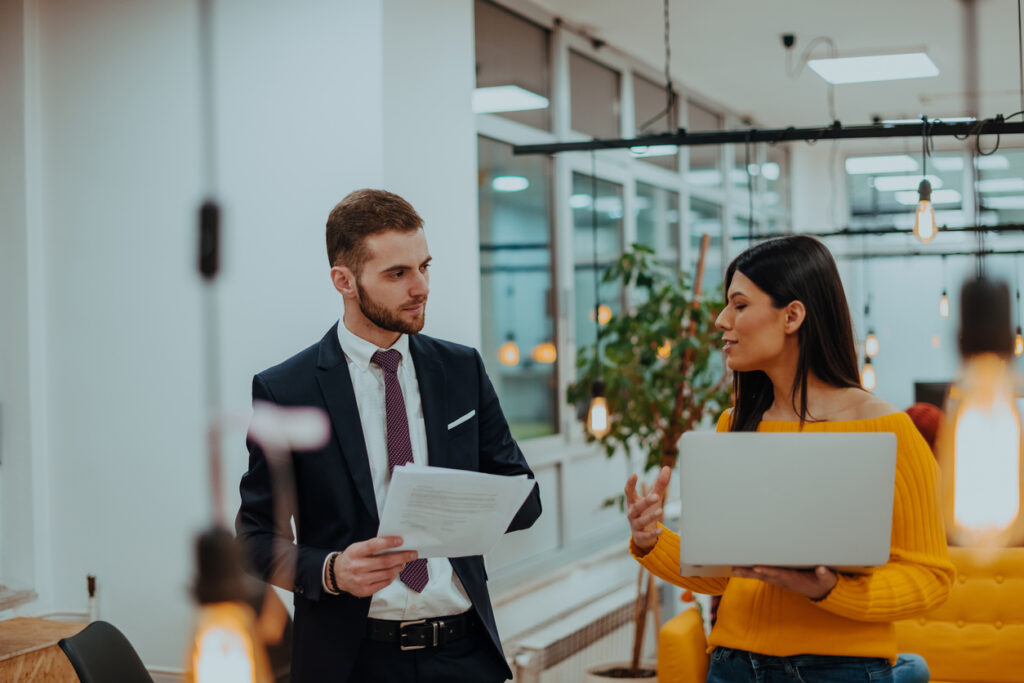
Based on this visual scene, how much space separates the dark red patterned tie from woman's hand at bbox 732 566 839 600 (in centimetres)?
61

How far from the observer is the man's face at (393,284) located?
1.78 metres

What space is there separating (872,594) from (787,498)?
24 centimetres

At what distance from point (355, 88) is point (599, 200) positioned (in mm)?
3197

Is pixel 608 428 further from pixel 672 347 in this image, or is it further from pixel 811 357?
pixel 811 357

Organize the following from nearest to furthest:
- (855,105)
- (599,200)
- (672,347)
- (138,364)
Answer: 1. (138,364)
2. (672,347)
3. (599,200)
4. (855,105)

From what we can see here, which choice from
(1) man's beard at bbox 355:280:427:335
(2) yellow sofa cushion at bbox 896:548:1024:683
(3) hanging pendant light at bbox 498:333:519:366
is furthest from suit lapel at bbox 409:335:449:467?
(3) hanging pendant light at bbox 498:333:519:366

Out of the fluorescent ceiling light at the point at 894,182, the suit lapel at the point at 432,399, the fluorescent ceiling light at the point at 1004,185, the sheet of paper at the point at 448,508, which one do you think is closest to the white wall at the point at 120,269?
the suit lapel at the point at 432,399

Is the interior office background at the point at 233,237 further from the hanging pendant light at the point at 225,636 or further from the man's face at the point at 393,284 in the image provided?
the man's face at the point at 393,284

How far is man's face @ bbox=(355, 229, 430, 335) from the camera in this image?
1.78 meters

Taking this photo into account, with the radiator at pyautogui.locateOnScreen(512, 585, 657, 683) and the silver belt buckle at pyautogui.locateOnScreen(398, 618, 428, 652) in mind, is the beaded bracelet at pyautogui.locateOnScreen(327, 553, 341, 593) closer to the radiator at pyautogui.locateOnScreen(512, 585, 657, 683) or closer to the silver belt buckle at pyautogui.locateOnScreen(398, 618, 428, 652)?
the silver belt buckle at pyautogui.locateOnScreen(398, 618, 428, 652)

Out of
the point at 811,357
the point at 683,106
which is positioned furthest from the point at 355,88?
the point at 683,106

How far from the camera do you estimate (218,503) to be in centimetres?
41

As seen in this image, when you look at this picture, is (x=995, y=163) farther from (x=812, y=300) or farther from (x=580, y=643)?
(x=812, y=300)

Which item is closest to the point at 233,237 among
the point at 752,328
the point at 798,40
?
the point at 752,328
